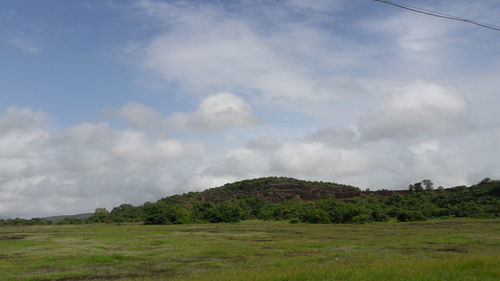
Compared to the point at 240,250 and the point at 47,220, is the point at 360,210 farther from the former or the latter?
the point at 47,220

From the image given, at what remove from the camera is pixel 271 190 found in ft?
547

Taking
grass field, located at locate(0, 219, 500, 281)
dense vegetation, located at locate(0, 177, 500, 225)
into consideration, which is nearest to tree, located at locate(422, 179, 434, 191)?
dense vegetation, located at locate(0, 177, 500, 225)

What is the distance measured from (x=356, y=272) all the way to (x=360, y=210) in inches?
2631

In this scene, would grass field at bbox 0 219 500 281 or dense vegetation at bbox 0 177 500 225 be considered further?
dense vegetation at bbox 0 177 500 225

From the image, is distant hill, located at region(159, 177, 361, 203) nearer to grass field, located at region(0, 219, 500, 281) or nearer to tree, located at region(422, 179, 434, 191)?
tree, located at region(422, 179, 434, 191)

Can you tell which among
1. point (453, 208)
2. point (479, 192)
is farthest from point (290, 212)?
point (479, 192)

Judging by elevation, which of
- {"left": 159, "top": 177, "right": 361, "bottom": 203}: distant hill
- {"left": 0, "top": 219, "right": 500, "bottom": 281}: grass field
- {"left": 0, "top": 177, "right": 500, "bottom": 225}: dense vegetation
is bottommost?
{"left": 0, "top": 219, "right": 500, "bottom": 281}: grass field

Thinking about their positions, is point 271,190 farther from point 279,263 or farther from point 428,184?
point 279,263

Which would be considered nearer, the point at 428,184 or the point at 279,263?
the point at 279,263

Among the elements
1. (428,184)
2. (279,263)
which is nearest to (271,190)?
(428,184)

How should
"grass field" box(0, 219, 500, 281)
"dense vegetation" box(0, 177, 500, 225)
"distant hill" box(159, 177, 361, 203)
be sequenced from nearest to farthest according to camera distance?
"grass field" box(0, 219, 500, 281), "dense vegetation" box(0, 177, 500, 225), "distant hill" box(159, 177, 361, 203)

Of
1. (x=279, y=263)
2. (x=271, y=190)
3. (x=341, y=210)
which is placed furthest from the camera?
(x=271, y=190)

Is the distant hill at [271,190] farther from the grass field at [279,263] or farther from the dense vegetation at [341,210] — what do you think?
the grass field at [279,263]

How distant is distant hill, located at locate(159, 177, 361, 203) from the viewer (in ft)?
504
